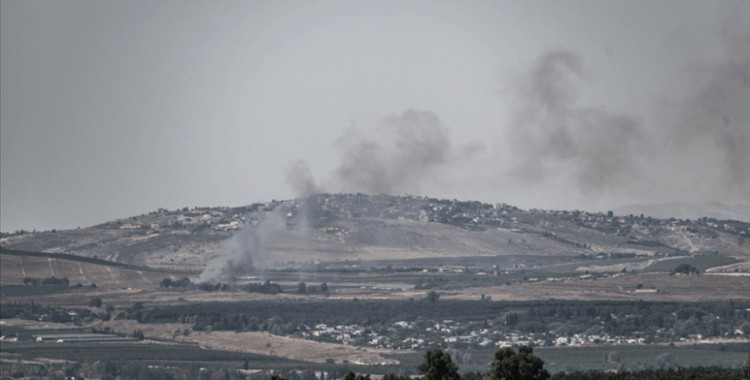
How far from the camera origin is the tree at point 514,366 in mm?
71125

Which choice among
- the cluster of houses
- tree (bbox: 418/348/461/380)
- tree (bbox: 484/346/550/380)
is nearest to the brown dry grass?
the cluster of houses

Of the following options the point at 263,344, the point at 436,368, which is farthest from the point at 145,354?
the point at 436,368

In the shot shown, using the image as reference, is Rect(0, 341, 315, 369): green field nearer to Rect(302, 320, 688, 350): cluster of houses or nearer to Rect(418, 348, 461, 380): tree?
Rect(302, 320, 688, 350): cluster of houses

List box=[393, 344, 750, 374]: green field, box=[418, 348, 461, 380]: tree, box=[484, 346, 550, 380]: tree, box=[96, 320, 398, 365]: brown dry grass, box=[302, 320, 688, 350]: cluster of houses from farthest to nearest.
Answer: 1. box=[302, 320, 688, 350]: cluster of houses
2. box=[96, 320, 398, 365]: brown dry grass
3. box=[393, 344, 750, 374]: green field
4. box=[484, 346, 550, 380]: tree
5. box=[418, 348, 461, 380]: tree

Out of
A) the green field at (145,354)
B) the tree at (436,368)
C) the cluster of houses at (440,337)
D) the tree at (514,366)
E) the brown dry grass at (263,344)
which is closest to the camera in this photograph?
the tree at (436,368)

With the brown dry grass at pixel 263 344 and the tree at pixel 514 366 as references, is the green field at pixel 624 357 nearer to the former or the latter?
the brown dry grass at pixel 263 344

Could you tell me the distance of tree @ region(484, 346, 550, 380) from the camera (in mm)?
71125

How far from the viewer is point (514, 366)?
71625mm

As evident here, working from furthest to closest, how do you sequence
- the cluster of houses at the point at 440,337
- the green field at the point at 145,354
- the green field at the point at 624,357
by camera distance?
the cluster of houses at the point at 440,337, the green field at the point at 145,354, the green field at the point at 624,357

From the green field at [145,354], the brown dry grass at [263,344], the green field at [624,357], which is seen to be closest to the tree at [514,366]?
the green field at [624,357]

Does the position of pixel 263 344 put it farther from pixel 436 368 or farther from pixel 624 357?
pixel 436 368

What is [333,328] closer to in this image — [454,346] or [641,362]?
[454,346]

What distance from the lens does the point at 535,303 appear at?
183 m

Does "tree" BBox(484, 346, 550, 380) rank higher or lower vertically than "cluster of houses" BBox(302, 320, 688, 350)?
lower
